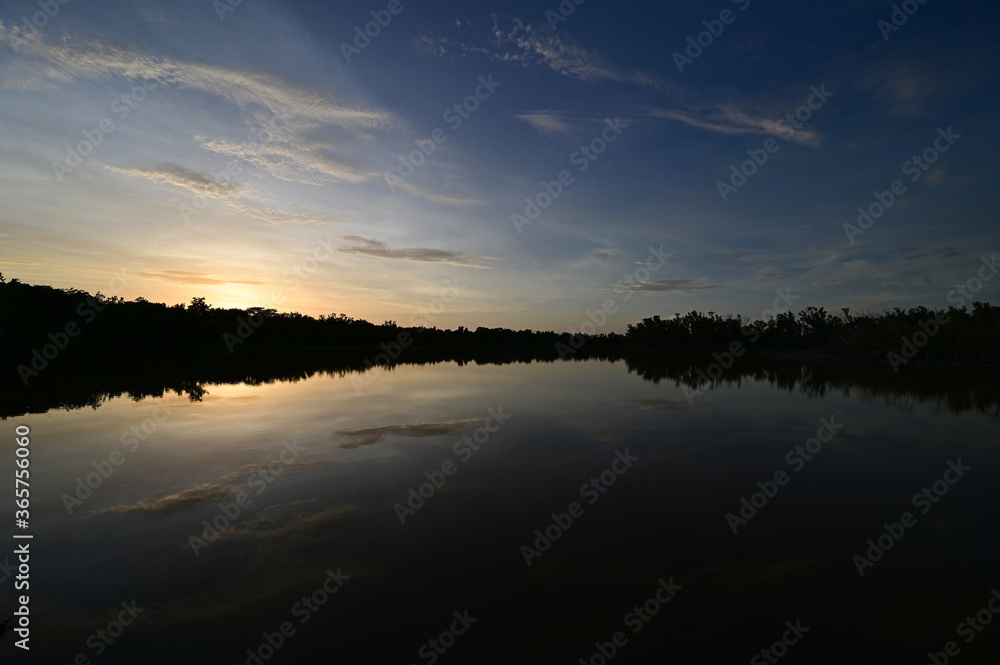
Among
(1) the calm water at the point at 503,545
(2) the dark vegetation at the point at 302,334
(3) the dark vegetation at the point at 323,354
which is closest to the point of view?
(1) the calm water at the point at 503,545

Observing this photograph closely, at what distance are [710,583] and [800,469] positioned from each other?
673 centimetres

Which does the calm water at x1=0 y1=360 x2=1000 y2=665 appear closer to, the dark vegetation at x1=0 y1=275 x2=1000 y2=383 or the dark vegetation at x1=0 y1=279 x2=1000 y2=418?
the dark vegetation at x1=0 y1=279 x2=1000 y2=418

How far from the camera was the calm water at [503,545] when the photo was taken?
14.7 ft

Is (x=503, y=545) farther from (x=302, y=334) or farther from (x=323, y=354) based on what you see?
(x=302, y=334)

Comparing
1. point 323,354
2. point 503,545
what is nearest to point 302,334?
point 323,354

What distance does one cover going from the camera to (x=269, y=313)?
4449 inches

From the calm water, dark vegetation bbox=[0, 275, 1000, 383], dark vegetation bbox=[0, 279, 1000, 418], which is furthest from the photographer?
dark vegetation bbox=[0, 275, 1000, 383]

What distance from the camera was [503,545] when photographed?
21.0 feet

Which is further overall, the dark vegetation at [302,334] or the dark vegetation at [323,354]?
the dark vegetation at [302,334]

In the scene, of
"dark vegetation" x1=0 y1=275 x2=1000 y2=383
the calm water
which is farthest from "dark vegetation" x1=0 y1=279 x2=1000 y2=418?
the calm water

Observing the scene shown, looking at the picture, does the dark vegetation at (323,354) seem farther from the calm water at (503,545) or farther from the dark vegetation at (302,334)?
the calm water at (503,545)

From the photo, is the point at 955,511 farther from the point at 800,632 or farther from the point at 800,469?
the point at 800,632

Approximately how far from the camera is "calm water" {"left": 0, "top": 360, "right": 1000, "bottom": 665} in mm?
4473

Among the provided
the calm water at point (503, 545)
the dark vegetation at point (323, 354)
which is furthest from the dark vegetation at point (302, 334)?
the calm water at point (503, 545)
